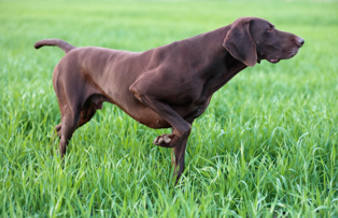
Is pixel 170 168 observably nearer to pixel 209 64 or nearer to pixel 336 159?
pixel 209 64

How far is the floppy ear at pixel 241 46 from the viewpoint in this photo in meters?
→ 2.47

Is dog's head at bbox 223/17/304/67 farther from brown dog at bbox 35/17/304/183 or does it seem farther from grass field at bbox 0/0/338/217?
grass field at bbox 0/0/338/217

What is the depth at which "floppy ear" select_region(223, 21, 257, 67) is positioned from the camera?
97.3 inches

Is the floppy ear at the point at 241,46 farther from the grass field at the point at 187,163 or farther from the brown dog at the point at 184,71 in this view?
the grass field at the point at 187,163

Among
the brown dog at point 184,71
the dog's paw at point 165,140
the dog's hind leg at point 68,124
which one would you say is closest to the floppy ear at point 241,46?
the brown dog at point 184,71

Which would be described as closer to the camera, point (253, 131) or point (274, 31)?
point (274, 31)

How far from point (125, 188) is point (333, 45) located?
11411 millimetres

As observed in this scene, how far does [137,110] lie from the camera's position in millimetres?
2857

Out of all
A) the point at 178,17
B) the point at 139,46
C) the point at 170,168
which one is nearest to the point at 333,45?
the point at 139,46

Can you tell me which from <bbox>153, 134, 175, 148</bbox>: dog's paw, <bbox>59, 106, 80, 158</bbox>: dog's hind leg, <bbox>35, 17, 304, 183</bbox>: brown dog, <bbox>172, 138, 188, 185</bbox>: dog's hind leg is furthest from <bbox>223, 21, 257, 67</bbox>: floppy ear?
<bbox>59, 106, 80, 158</bbox>: dog's hind leg

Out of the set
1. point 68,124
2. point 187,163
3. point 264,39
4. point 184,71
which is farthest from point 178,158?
point 264,39

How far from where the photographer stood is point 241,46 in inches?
97.8

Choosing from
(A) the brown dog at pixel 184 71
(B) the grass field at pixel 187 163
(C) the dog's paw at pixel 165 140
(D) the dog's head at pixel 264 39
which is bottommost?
(B) the grass field at pixel 187 163

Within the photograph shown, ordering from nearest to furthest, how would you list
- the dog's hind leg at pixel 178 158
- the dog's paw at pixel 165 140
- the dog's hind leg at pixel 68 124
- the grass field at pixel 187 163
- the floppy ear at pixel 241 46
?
the grass field at pixel 187 163 → the floppy ear at pixel 241 46 → the dog's paw at pixel 165 140 → the dog's hind leg at pixel 178 158 → the dog's hind leg at pixel 68 124
